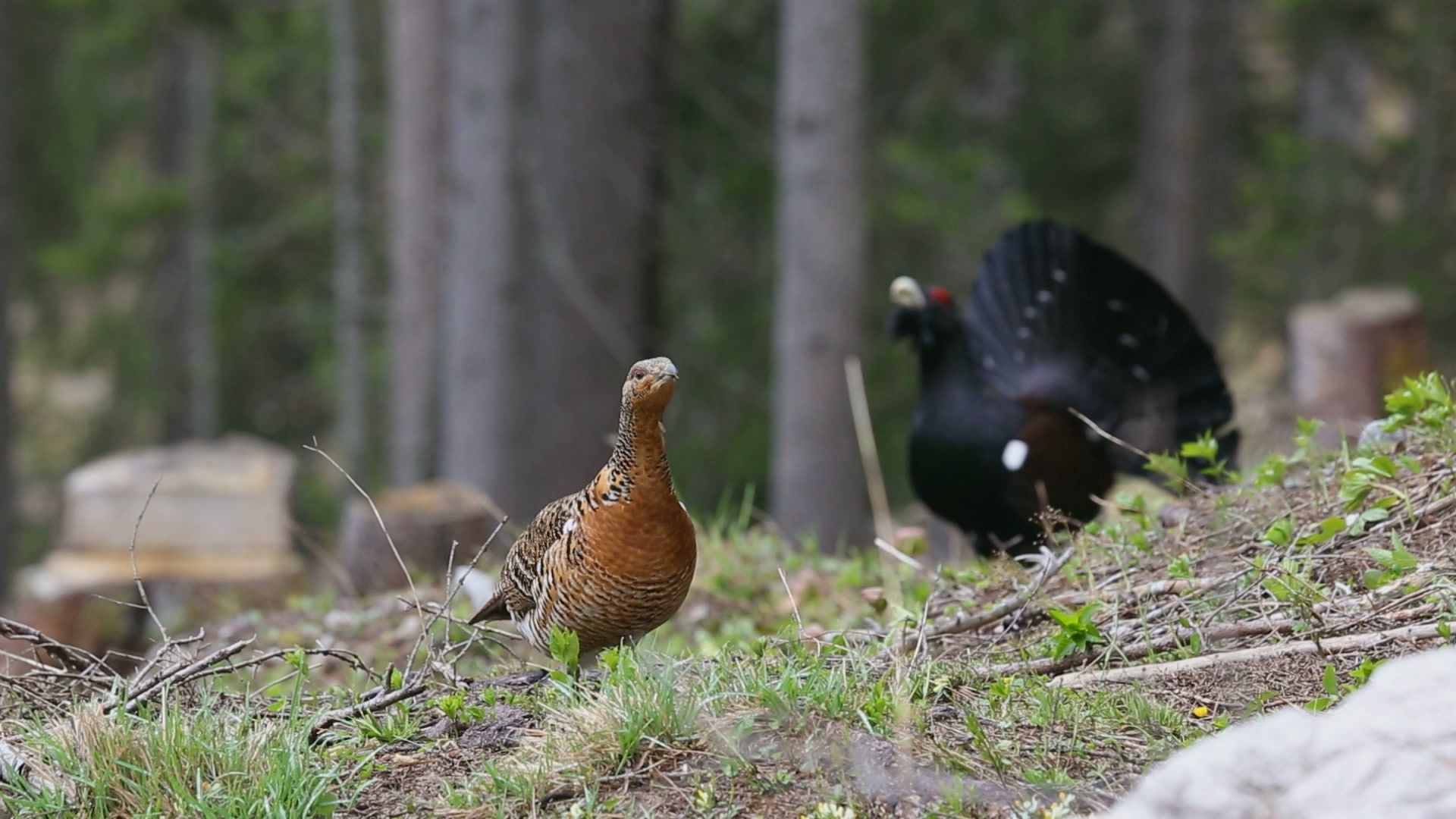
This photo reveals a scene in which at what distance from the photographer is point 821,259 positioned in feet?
30.9

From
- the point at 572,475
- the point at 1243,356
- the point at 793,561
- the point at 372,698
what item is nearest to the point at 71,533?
the point at 572,475

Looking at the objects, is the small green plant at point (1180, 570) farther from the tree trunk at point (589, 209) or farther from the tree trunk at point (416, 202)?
the tree trunk at point (416, 202)

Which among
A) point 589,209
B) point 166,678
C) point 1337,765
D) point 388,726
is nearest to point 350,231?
point 589,209

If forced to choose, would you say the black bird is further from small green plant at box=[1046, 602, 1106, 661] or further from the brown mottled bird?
the brown mottled bird

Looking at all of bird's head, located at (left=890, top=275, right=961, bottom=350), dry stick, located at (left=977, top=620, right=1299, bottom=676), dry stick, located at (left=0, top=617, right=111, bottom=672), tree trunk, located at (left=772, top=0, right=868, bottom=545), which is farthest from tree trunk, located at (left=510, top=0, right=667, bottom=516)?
dry stick, located at (left=977, top=620, right=1299, bottom=676)

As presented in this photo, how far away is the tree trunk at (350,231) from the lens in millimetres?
17922

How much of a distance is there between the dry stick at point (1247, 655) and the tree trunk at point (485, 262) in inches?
307

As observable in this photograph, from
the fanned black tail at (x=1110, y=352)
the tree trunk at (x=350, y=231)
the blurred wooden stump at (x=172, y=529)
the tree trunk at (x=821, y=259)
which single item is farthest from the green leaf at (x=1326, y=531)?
the tree trunk at (x=350, y=231)

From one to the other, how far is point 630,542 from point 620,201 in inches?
284

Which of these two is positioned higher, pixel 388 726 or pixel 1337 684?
pixel 1337 684

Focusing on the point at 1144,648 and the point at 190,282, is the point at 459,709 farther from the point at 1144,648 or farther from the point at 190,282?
the point at 190,282

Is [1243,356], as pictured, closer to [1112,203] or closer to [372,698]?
[1112,203]

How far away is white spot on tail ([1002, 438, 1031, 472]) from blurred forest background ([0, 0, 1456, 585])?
121 cm

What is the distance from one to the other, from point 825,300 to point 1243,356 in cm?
1014
